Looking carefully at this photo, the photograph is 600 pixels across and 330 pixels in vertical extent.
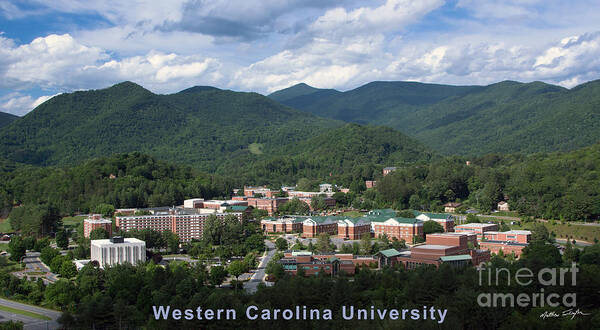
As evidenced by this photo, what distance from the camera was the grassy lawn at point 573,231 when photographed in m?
48.2

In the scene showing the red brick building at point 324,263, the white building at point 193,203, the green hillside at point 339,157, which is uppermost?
the green hillside at point 339,157

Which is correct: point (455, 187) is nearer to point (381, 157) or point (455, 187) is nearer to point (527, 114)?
point (381, 157)

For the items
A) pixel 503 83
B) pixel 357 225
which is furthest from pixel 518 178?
pixel 503 83

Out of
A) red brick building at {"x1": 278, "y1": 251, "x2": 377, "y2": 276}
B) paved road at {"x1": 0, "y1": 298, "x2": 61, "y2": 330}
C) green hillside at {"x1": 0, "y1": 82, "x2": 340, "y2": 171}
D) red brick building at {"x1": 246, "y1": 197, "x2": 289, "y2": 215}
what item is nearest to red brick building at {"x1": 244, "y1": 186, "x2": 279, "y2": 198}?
red brick building at {"x1": 246, "y1": 197, "x2": 289, "y2": 215}

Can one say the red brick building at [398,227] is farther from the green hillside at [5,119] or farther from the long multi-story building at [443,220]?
the green hillside at [5,119]

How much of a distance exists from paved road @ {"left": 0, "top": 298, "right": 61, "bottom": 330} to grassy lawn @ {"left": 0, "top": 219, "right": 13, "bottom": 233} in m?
27.1

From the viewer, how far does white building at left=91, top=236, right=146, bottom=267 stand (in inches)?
1638

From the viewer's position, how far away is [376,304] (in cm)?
2702

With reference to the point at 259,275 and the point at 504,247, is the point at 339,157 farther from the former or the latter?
the point at 259,275

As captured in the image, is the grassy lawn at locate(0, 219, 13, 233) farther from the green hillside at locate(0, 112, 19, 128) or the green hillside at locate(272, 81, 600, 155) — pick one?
the green hillside at locate(0, 112, 19, 128)

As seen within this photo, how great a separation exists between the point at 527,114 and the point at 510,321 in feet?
433

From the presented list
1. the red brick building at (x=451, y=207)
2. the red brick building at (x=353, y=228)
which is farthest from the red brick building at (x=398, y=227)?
the red brick building at (x=451, y=207)

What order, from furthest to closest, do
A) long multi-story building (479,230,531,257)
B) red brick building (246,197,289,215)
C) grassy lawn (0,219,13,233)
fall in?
red brick building (246,197,289,215), grassy lawn (0,219,13,233), long multi-story building (479,230,531,257)

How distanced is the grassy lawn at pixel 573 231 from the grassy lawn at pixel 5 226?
154ft
